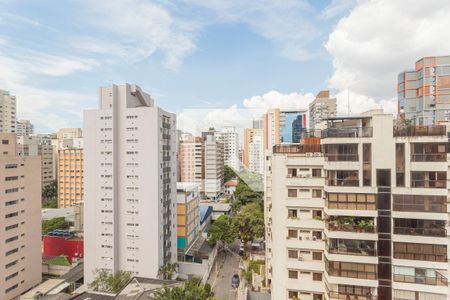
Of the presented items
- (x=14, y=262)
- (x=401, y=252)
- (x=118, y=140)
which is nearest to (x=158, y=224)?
(x=118, y=140)

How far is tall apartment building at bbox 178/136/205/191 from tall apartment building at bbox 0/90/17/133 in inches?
2060

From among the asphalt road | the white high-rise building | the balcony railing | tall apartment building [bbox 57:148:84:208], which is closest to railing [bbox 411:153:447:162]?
the balcony railing

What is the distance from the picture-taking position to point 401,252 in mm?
10852

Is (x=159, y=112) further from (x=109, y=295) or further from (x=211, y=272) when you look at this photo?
(x=211, y=272)

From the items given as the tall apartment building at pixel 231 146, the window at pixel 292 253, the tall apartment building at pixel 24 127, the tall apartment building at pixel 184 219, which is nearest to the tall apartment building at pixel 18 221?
the tall apartment building at pixel 184 219

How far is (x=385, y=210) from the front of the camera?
435 inches

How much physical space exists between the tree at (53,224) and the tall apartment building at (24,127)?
70.4 meters

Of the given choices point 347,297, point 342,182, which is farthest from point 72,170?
point 347,297

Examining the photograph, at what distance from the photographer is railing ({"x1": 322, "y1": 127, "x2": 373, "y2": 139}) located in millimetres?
11369

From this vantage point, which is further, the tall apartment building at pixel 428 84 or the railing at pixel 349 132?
the tall apartment building at pixel 428 84

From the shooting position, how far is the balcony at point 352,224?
436 inches

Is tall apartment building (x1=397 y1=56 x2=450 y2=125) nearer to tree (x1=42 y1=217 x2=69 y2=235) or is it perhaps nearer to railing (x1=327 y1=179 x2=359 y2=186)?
railing (x1=327 y1=179 x2=359 y2=186)

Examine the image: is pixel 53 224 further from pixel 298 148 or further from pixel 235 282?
pixel 298 148

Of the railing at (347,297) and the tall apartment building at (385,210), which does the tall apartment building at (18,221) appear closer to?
the tall apartment building at (385,210)
